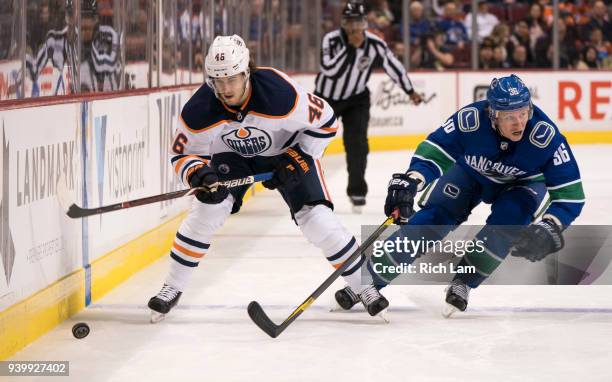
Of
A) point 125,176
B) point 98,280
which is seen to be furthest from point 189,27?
point 98,280

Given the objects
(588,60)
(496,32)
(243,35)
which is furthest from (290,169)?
(588,60)

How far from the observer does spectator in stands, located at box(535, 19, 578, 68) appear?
45.3ft

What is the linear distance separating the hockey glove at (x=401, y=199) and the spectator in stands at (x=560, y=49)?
977cm

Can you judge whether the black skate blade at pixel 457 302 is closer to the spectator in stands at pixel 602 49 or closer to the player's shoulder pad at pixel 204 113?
the player's shoulder pad at pixel 204 113

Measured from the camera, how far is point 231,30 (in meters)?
9.41

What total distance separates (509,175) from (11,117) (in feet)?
6.09

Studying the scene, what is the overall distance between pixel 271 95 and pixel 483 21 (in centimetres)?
993

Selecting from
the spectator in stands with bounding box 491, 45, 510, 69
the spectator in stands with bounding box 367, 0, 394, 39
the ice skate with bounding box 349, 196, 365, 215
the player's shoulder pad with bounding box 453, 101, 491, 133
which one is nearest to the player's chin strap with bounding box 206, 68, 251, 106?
the player's shoulder pad with bounding box 453, 101, 491, 133

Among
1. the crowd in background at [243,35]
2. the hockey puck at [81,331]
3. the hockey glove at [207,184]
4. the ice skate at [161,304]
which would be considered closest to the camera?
the hockey puck at [81,331]

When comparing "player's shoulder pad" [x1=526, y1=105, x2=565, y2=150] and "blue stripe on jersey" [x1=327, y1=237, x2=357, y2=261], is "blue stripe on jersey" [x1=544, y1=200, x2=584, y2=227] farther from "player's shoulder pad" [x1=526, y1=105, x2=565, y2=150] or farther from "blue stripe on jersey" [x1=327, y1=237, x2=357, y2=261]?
"blue stripe on jersey" [x1=327, y1=237, x2=357, y2=261]

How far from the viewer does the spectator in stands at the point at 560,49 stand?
13.8m

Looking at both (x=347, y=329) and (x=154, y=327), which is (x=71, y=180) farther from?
(x=347, y=329)

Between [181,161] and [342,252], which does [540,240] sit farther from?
[181,161]

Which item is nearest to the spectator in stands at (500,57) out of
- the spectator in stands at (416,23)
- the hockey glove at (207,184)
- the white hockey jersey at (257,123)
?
the spectator in stands at (416,23)
